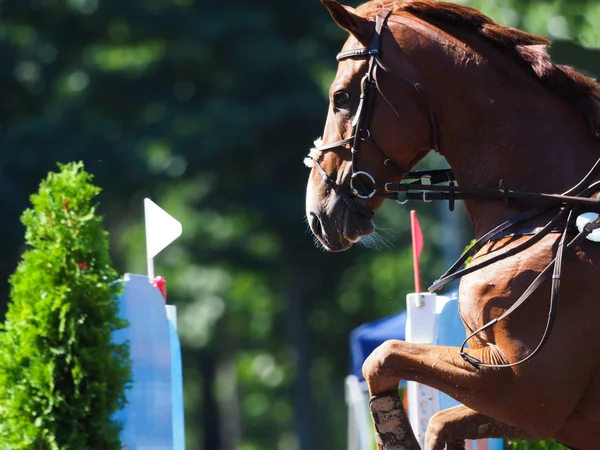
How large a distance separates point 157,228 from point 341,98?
2.21 m

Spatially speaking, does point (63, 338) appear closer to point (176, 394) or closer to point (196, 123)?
point (176, 394)

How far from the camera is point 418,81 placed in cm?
410

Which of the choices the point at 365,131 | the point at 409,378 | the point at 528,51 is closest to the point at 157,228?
the point at 365,131

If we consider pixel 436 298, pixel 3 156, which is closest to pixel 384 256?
pixel 3 156

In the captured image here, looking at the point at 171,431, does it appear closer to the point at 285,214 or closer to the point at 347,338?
the point at 285,214

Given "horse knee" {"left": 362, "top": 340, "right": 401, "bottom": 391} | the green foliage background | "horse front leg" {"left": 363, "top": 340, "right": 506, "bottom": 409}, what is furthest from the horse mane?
the green foliage background

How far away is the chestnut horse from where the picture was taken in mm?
3834

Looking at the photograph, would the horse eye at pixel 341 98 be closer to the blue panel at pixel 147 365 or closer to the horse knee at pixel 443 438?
the horse knee at pixel 443 438

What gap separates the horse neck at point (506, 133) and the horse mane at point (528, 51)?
3 centimetres

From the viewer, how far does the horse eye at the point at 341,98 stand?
13.8 feet

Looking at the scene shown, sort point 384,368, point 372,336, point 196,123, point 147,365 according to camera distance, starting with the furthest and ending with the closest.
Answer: point 196,123 < point 372,336 < point 147,365 < point 384,368

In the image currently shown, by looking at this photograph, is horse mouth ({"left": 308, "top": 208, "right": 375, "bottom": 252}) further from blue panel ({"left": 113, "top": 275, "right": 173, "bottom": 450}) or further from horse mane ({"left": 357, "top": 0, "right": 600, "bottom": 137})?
blue panel ({"left": 113, "top": 275, "right": 173, "bottom": 450})

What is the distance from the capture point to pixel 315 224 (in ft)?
13.9

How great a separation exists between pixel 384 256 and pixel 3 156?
779cm
